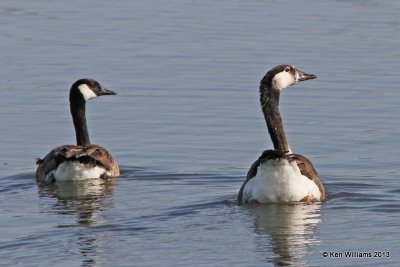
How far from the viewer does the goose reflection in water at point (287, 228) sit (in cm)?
1220

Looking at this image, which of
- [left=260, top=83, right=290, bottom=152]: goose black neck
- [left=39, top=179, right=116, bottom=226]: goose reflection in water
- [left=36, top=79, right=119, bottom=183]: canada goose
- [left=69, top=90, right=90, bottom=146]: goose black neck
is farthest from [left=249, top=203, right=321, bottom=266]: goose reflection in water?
[left=69, top=90, right=90, bottom=146]: goose black neck

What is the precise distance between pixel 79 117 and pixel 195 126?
1.87 m

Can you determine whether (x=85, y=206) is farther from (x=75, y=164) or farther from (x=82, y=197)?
(x=75, y=164)

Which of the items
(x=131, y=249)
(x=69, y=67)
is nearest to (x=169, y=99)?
(x=69, y=67)

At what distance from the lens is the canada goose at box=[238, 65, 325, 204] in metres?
13.9

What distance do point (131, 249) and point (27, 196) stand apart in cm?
377

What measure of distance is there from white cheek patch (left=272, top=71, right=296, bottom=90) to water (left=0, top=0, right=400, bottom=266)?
1414mm

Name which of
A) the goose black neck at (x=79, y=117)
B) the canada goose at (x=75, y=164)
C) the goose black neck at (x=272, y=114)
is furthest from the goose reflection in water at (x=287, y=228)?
the goose black neck at (x=79, y=117)

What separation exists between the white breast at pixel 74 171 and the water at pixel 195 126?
0.14 meters

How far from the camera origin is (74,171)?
1677cm

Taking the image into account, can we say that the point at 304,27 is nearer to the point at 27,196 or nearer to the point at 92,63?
the point at 92,63

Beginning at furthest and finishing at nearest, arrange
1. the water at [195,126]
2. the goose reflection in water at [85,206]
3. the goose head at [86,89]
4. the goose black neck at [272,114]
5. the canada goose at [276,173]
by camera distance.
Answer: the goose head at [86,89] → the goose black neck at [272,114] → the canada goose at [276,173] → the water at [195,126] → the goose reflection in water at [85,206]

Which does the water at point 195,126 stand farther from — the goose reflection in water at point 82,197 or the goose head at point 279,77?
the goose head at point 279,77

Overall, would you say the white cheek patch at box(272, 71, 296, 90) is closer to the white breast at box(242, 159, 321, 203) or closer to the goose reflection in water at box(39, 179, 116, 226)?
the white breast at box(242, 159, 321, 203)
